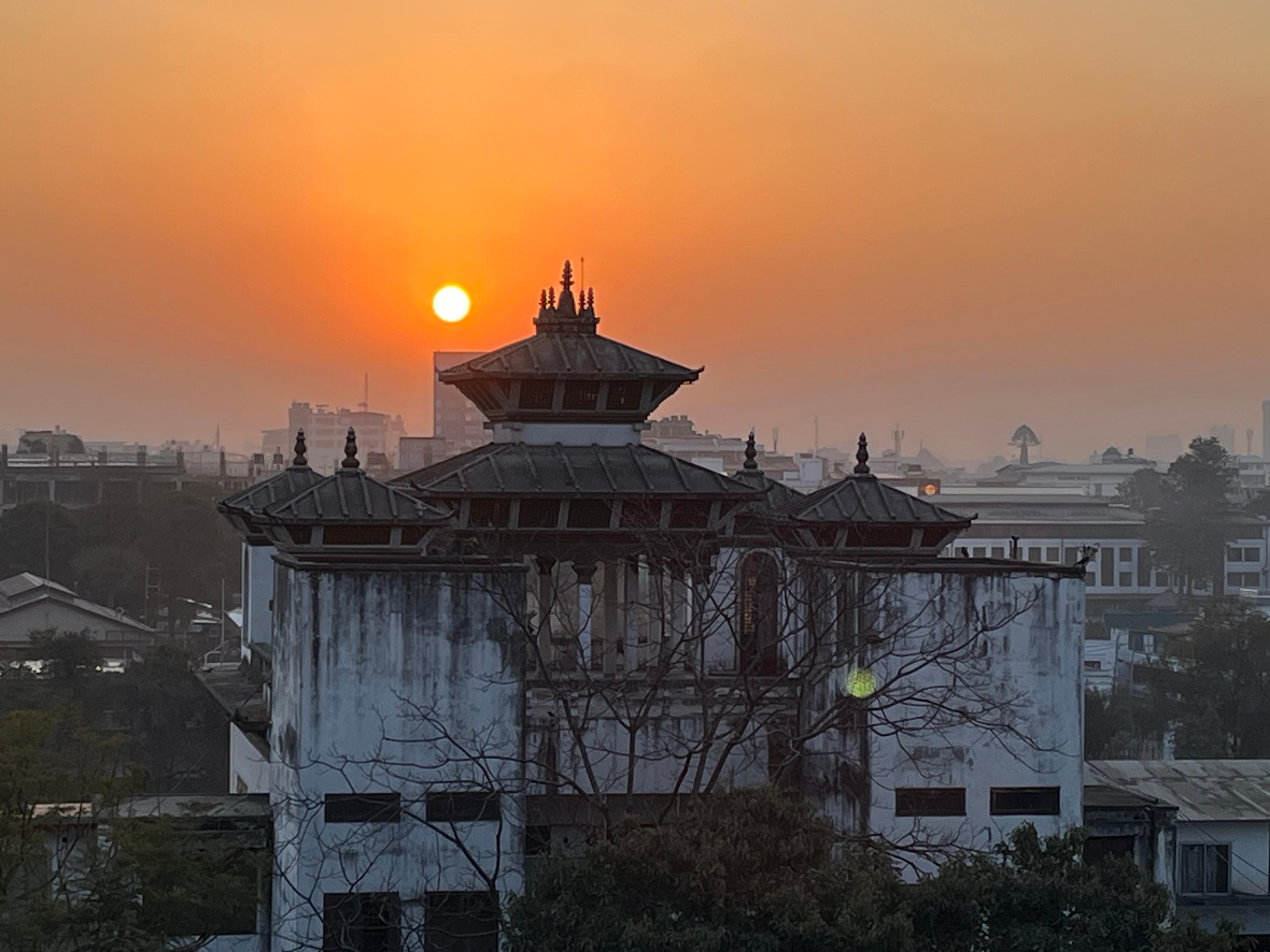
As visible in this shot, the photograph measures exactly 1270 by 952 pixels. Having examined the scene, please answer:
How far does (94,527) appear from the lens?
82750 mm

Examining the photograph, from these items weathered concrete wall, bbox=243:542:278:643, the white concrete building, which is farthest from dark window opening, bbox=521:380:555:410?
weathered concrete wall, bbox=243:542:278:643

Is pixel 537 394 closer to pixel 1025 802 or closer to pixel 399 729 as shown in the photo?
pixel 399 729

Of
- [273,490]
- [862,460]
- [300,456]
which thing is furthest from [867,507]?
[300,456]

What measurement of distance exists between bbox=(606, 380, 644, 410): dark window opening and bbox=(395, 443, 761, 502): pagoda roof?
1.87ft

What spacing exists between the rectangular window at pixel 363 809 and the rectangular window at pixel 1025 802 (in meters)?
7.16

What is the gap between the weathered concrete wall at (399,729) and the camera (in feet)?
64.5

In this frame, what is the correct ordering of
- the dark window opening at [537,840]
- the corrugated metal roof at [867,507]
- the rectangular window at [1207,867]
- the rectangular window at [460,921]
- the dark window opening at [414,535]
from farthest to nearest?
the rectangular window at [1207,867] < the corrugated metal roof at [867,507] < the dark window opening at [414,535] < the dark window opening at [537,840] < the rectangular window at [460,921]

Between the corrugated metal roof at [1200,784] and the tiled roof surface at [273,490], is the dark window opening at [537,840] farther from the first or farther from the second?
the corrugated metal roof at [1200,784]

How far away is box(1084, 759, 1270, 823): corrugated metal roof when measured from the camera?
3036 centimetres

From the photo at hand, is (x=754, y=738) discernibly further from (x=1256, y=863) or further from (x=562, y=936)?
(x=1256, y=863)

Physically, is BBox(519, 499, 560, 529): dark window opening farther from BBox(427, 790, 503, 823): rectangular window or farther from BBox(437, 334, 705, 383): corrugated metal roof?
BBox(427, 790, 503, 823): rectangular window

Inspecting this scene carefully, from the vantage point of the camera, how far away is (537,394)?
78.2ft

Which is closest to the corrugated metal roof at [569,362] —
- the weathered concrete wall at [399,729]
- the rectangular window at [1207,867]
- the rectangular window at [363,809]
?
the weathered concrete wall at [399,729]

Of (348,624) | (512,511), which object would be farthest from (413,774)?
(512,511)
